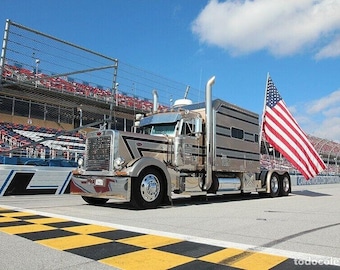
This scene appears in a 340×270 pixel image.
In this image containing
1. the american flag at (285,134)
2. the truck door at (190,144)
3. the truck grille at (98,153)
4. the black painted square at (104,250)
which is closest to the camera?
the black painted square at (104,250)

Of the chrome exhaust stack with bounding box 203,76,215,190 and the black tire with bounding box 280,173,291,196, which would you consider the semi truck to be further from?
the black tire with bounding box 280,173,291,196

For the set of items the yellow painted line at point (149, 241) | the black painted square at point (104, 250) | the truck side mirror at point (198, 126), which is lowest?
the black painted square at point (104, 250)

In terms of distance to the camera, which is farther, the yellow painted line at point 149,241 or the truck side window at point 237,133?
the truck side window at point 237,133

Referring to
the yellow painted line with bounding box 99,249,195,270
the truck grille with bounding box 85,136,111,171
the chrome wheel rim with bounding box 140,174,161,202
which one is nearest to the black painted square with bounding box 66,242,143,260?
the yellow painted line with bounding box 99,249,195,270

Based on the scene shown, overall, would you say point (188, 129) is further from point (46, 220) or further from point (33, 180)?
point (33, 180)

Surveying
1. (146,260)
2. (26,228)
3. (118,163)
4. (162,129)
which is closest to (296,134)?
(162,129)

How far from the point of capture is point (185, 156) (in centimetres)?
1055

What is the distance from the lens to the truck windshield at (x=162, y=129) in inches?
419

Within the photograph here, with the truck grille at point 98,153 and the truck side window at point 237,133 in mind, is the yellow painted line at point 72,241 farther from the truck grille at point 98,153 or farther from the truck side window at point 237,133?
the truck side window at point 237,133

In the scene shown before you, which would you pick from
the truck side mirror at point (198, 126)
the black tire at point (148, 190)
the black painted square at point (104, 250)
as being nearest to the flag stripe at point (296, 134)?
the truck side mirror at point (198, 126)

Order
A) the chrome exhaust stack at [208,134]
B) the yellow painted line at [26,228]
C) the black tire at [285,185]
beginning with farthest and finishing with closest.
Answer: the black tire at [285,185] < the chrome exhaust stack at [208,134] < the yellow painted line at [26,228]

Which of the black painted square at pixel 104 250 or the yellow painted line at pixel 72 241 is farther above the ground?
the yellow painted line at pixel 72 241

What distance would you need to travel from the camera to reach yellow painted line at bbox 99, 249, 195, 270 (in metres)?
3.76

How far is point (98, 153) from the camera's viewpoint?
31.5 feet
